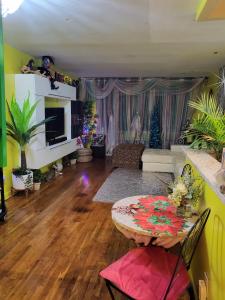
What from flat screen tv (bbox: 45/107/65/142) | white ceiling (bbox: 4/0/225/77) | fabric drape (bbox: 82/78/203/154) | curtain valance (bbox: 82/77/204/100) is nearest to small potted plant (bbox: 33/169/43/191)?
flat screen tv (bbox: 45/107/65/142)

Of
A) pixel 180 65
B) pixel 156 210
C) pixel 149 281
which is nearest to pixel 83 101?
pixel 180 65

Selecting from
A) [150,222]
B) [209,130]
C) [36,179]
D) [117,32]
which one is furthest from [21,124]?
[150,222]

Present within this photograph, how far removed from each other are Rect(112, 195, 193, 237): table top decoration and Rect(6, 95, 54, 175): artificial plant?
2.32m

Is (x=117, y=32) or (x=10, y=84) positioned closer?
(x=117, y=32)

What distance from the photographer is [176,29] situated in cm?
289

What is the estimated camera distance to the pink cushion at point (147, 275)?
1.38m

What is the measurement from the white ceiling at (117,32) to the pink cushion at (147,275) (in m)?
2.04

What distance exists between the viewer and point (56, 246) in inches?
100

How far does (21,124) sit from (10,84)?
0.66 m

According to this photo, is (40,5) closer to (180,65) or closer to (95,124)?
(180,65)

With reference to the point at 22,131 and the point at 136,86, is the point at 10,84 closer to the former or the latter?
the point at 22,131

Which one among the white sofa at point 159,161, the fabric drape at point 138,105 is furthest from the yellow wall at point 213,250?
the fabric drape at point 138,105

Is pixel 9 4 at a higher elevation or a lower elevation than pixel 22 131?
higher

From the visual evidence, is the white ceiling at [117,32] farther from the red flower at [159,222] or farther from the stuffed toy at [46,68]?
the red flower at [159,222]
